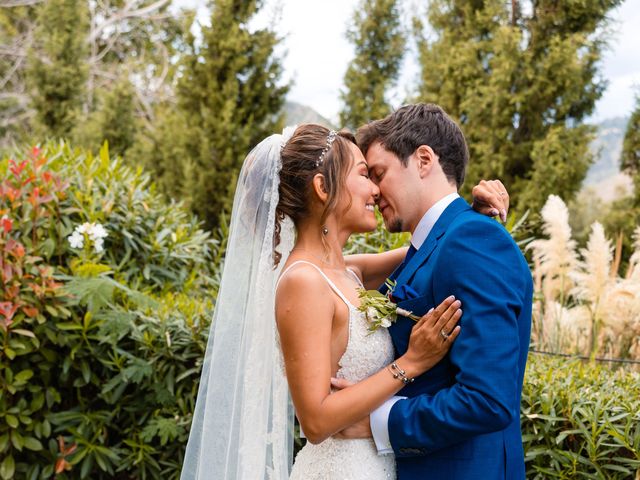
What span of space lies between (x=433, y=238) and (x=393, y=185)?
294 millimetres

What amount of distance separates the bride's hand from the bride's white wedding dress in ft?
0.64

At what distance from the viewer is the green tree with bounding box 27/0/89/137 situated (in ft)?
47.4

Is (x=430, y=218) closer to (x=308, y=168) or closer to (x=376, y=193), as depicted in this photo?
(x=376, y=193)

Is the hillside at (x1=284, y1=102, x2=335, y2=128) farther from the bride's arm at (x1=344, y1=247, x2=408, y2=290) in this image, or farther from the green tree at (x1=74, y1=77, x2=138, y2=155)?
the bride's arm at (x1=344, y1=247, x2=408, y2=290)

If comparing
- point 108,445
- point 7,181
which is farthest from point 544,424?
point 7,181

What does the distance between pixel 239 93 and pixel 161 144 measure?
119 inches

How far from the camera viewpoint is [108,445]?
14.8 feet

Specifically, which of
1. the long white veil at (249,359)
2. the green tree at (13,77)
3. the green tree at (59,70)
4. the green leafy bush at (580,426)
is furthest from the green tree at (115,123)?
the green leafy bush at (580,426)

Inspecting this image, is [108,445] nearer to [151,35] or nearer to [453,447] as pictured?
[453,447]

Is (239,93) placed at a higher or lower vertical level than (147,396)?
higher

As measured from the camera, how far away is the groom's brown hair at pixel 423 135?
2475mm

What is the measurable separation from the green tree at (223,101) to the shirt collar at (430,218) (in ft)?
25.0

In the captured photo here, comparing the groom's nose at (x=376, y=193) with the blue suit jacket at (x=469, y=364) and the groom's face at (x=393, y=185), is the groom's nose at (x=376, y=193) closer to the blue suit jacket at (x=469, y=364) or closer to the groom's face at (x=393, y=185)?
the groom's face at (x=393, y=185)

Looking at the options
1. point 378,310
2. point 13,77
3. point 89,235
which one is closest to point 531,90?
point 89,235
